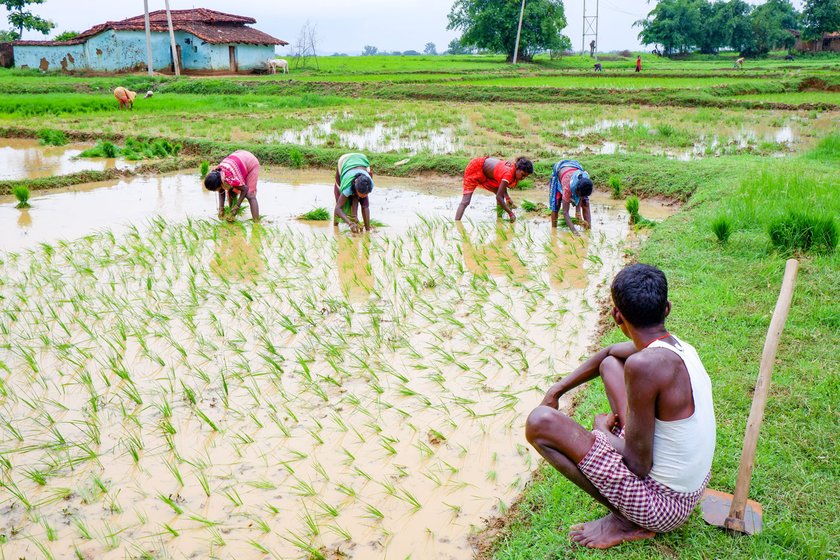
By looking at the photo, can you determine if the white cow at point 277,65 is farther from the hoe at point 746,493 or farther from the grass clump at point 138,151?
the hoe at point 746,493

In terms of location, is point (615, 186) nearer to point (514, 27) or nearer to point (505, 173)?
point (505, 173)

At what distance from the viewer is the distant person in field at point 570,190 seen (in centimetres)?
638

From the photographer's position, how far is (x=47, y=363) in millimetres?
4016

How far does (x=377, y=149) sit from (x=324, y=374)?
8117 millimetres

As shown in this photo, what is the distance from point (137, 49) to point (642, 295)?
30361mm

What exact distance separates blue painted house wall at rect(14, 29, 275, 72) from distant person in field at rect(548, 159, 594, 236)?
24796 millimetres

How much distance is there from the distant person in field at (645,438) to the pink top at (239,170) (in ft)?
17.6

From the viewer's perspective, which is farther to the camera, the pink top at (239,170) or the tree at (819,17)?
the tree at (819,17)

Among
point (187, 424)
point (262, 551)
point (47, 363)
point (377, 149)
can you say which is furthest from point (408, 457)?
point (377, 149)

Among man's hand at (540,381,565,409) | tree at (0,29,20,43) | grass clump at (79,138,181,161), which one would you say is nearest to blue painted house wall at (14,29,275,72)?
tree at (0,29,20,43)

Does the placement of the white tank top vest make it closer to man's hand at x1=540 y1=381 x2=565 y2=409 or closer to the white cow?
man's hand at x1=540 y1=381 x2=565 y2=409

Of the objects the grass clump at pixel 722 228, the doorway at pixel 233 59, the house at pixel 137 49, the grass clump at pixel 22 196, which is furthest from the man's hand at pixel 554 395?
the doorway at pixel 233 59

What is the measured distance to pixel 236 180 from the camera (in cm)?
698

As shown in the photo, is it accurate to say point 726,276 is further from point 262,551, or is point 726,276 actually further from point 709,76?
point 709,76
